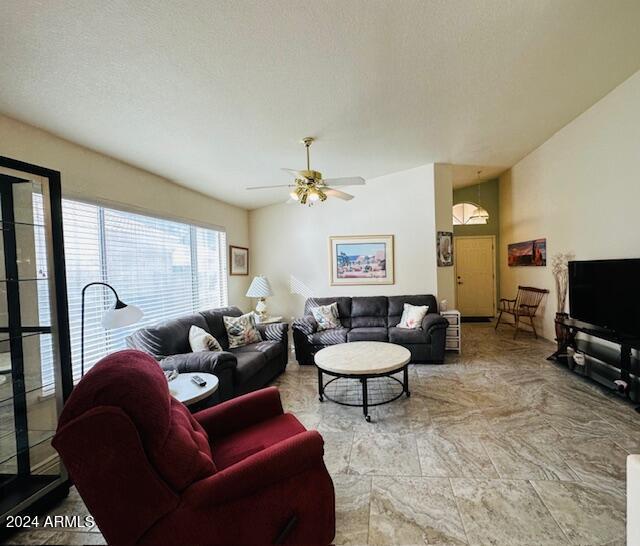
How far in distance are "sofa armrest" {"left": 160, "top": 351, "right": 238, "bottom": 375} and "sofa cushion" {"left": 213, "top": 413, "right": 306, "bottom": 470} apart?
0.95 metres

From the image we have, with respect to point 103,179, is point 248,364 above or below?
below

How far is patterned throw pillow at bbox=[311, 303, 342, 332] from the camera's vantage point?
180 inches

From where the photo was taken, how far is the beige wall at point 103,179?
6.86ft

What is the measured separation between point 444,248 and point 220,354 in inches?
149

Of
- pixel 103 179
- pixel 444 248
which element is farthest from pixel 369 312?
pixel 103 179

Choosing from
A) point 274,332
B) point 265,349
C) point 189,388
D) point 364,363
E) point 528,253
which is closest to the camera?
point 189,388

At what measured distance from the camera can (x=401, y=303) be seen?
4.78 m

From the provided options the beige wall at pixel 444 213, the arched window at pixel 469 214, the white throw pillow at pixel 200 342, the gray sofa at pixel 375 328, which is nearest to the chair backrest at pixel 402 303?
the gray sofa at pixel 375 328

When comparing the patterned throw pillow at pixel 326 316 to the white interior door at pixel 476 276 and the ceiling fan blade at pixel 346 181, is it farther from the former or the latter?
the white interior door at pixel 476 276

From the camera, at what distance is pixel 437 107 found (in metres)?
2.89

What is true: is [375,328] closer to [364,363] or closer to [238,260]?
[364,363]

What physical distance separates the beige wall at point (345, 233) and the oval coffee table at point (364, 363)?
203 centimetres

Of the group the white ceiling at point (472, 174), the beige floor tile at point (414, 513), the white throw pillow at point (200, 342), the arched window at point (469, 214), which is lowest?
the beige floor tile at point (414, 513)

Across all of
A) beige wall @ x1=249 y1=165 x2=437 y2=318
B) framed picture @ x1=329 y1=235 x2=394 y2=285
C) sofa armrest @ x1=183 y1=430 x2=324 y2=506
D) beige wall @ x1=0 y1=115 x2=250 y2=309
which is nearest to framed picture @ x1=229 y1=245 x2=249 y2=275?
beige wall @ x1=249 y1=165 x2=437 y2=318
